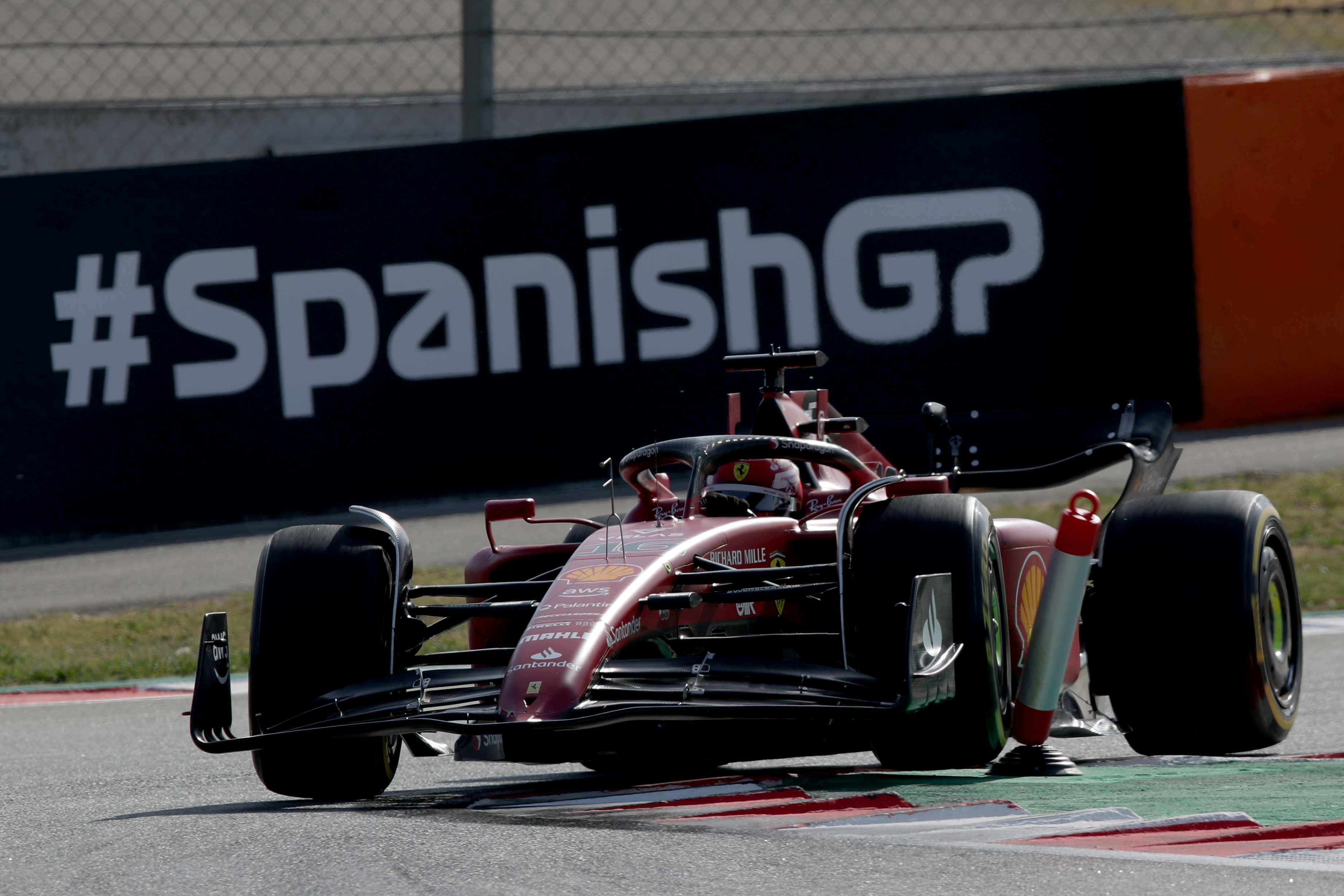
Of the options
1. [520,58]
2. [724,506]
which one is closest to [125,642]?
[724,506]

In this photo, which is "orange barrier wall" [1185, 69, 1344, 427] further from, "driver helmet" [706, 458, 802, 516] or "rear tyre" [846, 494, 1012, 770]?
"rear tyre" [846, 494, 1012, 770]

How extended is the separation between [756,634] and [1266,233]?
6.46 meters

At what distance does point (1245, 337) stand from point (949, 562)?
→ 6.44 m

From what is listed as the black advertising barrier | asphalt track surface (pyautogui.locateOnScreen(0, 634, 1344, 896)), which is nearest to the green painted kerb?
asphalt track surface (pyautogui.locateOnScreen(0, 634, 1344, 896))

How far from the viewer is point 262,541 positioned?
33.3ft

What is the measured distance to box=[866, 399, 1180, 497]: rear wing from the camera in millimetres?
6254

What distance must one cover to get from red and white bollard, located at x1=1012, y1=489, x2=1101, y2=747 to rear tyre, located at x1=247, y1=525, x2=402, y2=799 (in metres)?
1.65

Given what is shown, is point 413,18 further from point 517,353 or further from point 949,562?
point 949,562

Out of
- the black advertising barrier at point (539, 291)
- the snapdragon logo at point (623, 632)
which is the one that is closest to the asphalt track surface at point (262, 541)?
the black advertising barrier at point (539, 291)

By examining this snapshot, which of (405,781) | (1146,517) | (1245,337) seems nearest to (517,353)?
(1245,337)

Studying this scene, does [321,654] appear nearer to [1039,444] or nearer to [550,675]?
[550,675]

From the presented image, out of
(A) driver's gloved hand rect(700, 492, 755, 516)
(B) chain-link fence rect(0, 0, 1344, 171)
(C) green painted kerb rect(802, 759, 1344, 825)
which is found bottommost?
(C) green painted kerb rect(802, 759, 1344, 825)

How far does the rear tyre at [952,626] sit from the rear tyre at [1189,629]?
1.96ft

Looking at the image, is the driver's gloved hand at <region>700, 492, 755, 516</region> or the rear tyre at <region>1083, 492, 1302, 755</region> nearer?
the rear tyre at <region>1083, 492, 1302, 755</region>
